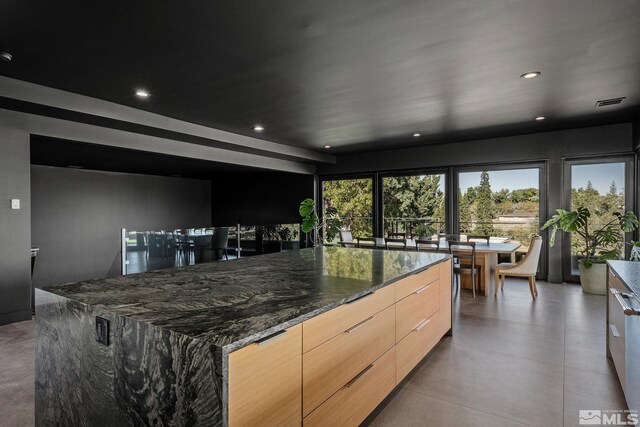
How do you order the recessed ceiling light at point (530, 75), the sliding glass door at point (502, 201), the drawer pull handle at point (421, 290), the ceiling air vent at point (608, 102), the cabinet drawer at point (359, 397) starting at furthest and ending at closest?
the sliding glass door at point (502, 201), the ceiling air vent at point (608, 102), the recessed ceiling light at point (530, 75), the drawer pull handle at point (421, 290), the cabinet drawer at point (359, 397)

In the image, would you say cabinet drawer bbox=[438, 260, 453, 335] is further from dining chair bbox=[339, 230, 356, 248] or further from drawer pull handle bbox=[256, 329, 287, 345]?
dining chair bbox=[339, 230, 356, 248]

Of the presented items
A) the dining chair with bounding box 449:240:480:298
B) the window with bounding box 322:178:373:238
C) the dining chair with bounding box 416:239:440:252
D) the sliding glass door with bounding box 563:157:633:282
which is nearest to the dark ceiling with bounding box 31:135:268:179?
the window with bounding box 322:178:373:238

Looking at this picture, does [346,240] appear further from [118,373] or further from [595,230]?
[118,373]

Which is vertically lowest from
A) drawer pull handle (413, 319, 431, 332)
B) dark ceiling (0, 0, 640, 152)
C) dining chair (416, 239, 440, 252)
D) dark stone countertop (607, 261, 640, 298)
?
drawer pull handle (413, 319, 431, 332)

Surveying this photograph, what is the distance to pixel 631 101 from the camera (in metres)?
4.36

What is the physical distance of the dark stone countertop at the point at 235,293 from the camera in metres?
1.22

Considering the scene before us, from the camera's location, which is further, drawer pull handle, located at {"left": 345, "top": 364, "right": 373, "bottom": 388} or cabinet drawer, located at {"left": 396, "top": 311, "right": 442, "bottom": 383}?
cabinet drawer, located at {"left": 396, "top": 311, "right": 442, "bottom": 383}

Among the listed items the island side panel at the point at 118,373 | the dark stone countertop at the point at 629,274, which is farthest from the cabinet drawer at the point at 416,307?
the island side panel at the point at 118,373

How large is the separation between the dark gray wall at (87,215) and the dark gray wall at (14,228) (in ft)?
5.60

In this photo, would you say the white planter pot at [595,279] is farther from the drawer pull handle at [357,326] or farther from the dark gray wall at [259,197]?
the dark gray wall at [259,197]

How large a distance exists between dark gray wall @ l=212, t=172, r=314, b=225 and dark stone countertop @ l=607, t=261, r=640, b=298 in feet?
22.0

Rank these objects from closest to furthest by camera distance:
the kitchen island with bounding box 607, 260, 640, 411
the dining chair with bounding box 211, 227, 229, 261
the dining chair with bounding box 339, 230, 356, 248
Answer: the kitchen island with bounding box 607, 260, 640, 411 < the dining chair with bounding box 211, 227, 229, 261 < the dining chair with bounding box 339, 230, 356, 248

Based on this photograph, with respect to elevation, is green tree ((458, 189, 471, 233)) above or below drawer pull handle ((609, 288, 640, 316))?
above

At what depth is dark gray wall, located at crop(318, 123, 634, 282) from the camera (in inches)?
220
